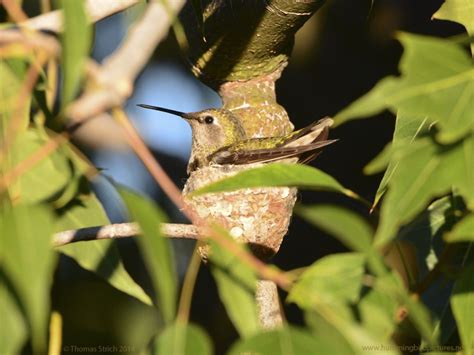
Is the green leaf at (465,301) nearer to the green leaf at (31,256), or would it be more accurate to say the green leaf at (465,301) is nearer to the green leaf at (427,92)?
the green leaf at (427,92)

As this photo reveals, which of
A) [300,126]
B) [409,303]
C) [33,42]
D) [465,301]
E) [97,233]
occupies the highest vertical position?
[33,42]

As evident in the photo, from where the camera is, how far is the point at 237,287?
4.85 ft

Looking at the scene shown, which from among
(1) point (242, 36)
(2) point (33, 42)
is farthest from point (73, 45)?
(1) point (242, 36)

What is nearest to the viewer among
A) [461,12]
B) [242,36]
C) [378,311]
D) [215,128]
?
[378,311]

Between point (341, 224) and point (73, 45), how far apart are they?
501mm

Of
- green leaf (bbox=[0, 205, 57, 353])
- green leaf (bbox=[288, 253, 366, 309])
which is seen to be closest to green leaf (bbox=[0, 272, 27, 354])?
green leaf (bbox=[0, 205, 57, 353])

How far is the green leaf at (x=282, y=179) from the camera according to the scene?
62.6 inches

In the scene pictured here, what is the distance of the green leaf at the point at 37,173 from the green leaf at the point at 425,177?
24.8 inches

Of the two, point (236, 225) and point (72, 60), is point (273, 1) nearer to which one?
point (236, 225)

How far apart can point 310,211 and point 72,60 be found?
43cm

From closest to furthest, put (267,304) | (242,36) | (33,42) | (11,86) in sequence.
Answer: (33,42), (11,86), (267,304), (242,36)

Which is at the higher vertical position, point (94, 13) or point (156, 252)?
point (156, 252)

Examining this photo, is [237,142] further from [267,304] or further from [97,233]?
[97,233]

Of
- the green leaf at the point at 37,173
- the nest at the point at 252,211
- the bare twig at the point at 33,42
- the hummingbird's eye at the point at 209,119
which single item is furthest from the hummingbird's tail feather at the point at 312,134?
the bare twig at the point at 33,42
